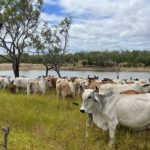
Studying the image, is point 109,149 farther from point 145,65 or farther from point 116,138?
point 145,65

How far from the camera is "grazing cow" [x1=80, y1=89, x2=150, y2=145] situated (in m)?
9.45

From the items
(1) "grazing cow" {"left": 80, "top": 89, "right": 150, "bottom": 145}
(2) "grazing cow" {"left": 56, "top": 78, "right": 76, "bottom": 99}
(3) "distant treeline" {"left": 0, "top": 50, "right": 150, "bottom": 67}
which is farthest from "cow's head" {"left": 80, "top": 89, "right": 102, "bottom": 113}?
(3) "distant treeline" {"left": 0, "top": 50, "right": 150, "bottom": 67}

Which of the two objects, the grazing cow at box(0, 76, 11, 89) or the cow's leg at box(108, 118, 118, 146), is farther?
the grazing cow at box(0, 76, 11, 89)

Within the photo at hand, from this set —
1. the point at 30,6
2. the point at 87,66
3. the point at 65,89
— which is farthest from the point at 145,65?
the point at 65,89

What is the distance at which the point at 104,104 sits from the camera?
10078mm

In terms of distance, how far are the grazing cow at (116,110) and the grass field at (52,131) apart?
46cm

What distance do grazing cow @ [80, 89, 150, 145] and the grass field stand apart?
46 centimetres

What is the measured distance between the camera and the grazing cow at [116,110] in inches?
372

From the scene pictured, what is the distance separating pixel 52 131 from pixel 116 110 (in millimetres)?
2128

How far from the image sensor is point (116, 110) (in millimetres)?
9766

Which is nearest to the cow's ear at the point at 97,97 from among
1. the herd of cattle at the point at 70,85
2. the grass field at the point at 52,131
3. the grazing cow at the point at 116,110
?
the grazing cow at the point at 116,110

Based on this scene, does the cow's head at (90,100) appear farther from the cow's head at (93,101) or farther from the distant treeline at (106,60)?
the distant treeline at (106,60)

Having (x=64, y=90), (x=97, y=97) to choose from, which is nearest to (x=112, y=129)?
(x=97, y=97)

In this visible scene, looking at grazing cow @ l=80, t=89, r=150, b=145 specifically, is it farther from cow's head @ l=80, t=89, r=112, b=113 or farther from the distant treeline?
the distant treeline
